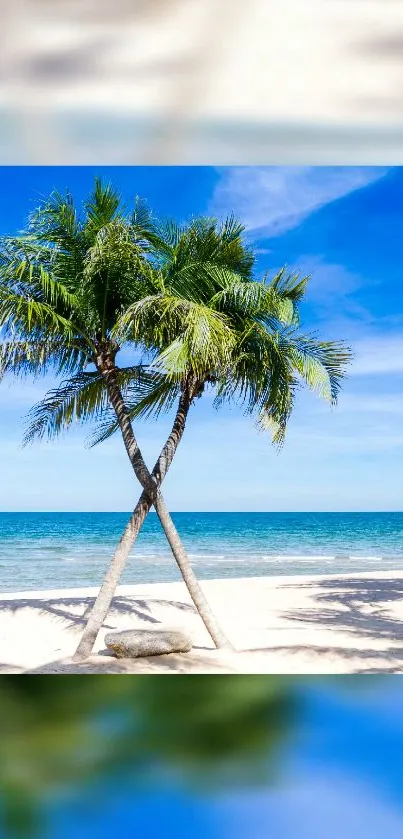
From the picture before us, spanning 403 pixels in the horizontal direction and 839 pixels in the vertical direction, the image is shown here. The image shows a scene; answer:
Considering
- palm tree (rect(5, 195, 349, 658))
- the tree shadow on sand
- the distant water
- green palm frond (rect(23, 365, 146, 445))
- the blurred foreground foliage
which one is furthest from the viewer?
the distant water

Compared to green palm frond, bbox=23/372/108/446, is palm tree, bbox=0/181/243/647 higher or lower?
higher

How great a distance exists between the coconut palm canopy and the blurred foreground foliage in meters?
1.92

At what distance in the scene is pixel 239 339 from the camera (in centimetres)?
495

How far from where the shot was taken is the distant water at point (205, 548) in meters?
16.0

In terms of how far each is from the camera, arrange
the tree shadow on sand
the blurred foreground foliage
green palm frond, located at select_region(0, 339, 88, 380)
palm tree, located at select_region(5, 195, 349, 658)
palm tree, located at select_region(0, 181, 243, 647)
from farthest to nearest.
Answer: the tree shadow on sand → green palm frond, located at select_region(0, 339, 88, 380) → palm tree, located at select_region(5, 195, 349, 658) → palm tree, located at select_region(0, 181, 243, 647) → the blurred foreground foliage

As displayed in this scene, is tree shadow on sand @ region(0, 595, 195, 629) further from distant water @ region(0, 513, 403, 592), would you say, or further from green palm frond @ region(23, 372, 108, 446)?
distant water @ region(0, 513, 403, 592)

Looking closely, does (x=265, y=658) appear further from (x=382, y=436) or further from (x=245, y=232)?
(x=382, y=436)

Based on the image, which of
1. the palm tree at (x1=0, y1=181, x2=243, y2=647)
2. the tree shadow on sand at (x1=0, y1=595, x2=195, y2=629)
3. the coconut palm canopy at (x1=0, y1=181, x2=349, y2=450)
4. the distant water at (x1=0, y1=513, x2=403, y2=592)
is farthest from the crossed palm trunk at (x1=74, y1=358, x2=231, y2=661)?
the distant water at (x1=0, y1=513, x2=403, y2=592)

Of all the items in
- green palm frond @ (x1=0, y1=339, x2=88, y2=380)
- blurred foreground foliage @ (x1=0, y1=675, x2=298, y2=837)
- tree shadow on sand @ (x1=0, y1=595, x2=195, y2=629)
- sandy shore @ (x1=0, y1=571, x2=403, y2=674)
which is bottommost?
tree shadow on sand @ (x1=0, y1=595, x2=195, y2=629)

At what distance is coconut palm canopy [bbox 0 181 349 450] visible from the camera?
15.1ft

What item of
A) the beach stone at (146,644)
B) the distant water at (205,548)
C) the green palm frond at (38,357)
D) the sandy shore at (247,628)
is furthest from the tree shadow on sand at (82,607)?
the distant water at (205,548)

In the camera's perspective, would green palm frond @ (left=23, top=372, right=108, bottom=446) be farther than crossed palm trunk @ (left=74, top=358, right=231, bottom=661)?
Yes

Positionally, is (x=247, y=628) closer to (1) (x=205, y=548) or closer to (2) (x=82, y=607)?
(2) (x=82, y=607)

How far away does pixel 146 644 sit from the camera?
4.83 m
